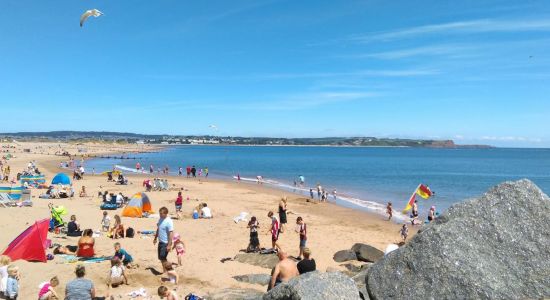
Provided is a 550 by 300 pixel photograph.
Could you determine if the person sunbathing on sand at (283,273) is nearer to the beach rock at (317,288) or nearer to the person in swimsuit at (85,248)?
the beach rock at (317,288)

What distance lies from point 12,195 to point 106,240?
34.3ft

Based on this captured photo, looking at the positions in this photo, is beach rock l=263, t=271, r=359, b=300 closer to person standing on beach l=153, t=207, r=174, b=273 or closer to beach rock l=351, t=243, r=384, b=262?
person standing on beach l=153, t=207, r=174, b=273

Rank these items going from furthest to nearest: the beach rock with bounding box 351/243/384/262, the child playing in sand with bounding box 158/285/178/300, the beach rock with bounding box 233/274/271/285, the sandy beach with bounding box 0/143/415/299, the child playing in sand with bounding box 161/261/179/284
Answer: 1. the beach rock with bounding box 351/243/384/262
2. the beach rock with bounding box 233/274/271/285
3. the sandy beach with bounding box 0/143/415/299
4. the child playing in sand with bounding box 161/261/179/284
5. the child playing in sand with bounding box 158/285/178/300

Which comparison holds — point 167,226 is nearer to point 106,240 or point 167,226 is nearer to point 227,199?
point 106,240

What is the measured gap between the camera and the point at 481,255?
256 inches

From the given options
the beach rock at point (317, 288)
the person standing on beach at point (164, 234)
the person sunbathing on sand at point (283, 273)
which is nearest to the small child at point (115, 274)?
the person standing on beach at point (164, 234)

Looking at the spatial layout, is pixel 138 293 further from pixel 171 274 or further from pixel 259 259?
pixel 259 259

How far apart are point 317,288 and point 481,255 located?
8.35ft

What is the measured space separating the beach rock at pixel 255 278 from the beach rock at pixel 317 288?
510 centimetres

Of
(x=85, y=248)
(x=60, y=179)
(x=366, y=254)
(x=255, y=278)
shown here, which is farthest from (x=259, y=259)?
(x=60, y=179)

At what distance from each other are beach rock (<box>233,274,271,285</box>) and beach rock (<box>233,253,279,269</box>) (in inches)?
62.8

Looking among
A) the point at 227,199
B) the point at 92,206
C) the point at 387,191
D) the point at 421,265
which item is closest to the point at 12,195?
the point at 92,206

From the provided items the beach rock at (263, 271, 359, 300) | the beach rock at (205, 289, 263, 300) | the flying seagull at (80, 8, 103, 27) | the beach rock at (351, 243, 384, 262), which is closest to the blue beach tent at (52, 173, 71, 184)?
the flying seagull at (80, 8, 103, 27)

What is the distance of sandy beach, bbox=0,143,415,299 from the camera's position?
37.1 ft
